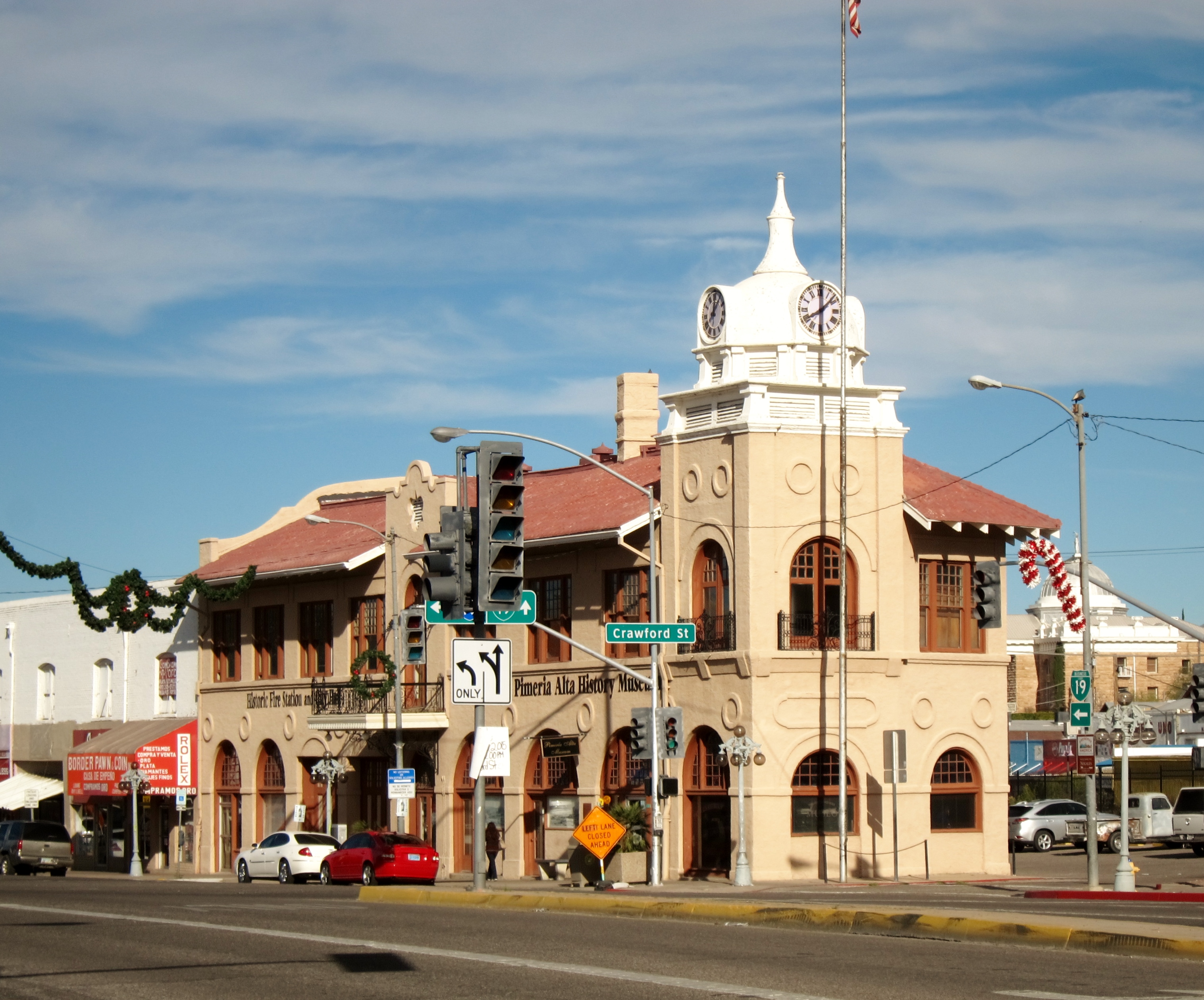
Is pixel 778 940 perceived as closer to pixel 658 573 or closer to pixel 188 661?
pixel 658 573

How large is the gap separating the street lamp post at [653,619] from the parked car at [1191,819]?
19.8 m

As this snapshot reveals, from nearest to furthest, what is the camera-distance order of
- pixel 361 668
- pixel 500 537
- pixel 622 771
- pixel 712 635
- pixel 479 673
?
pixel 500 537
pixel 479 673
pixel 712 635
pixel 622 771
pixel 361 668

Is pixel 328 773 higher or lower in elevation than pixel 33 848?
higher

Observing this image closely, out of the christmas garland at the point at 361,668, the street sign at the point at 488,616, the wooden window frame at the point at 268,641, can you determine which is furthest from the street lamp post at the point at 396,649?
the street sign at the point at 488,616

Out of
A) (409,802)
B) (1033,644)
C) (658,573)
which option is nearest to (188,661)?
(409,802)

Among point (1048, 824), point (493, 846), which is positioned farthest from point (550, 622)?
point (1048, 824)

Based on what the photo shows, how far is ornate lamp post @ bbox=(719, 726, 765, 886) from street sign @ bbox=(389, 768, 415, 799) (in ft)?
29.9

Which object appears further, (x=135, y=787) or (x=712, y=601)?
(x=135, y=787)

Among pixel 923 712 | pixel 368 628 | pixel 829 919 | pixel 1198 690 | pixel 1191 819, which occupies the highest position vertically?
pixel 368 628

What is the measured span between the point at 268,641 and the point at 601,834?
84.3 feet

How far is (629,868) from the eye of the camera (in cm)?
3653

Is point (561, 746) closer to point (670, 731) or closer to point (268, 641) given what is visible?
point (670, 731)

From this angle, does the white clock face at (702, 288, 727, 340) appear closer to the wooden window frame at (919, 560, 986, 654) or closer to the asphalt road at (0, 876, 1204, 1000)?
the wooden window frame at (919, 560, 986, 654)

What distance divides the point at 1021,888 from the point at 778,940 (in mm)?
18460
